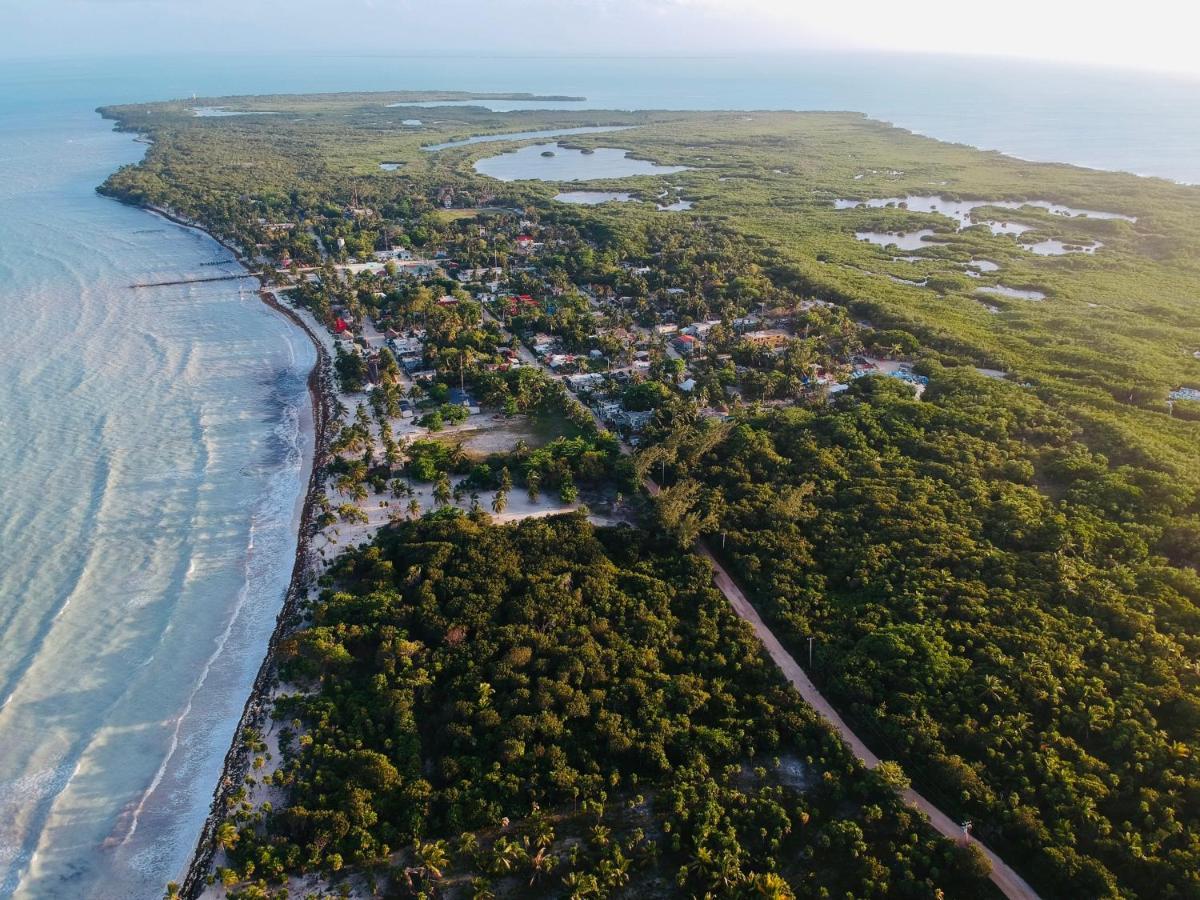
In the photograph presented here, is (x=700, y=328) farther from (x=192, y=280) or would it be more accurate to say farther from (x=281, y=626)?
(x=192, y=280)

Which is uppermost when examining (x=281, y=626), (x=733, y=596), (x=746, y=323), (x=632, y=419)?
(x=746, y=323)

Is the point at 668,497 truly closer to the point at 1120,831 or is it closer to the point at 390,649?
the point at 390,649

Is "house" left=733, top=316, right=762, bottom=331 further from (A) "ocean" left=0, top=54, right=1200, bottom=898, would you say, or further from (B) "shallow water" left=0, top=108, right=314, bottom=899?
(B) "shallow water" left=0, top=108, right=314, bottom=899

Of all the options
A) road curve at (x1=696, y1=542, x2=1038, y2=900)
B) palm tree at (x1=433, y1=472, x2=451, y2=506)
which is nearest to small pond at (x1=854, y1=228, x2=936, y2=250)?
road curve at (x1=696, y1=542, x2=1038, y2=900)

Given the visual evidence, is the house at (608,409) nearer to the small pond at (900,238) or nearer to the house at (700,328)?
the house at (700,328)

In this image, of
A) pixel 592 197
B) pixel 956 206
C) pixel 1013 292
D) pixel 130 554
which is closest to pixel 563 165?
pixel 592 197
